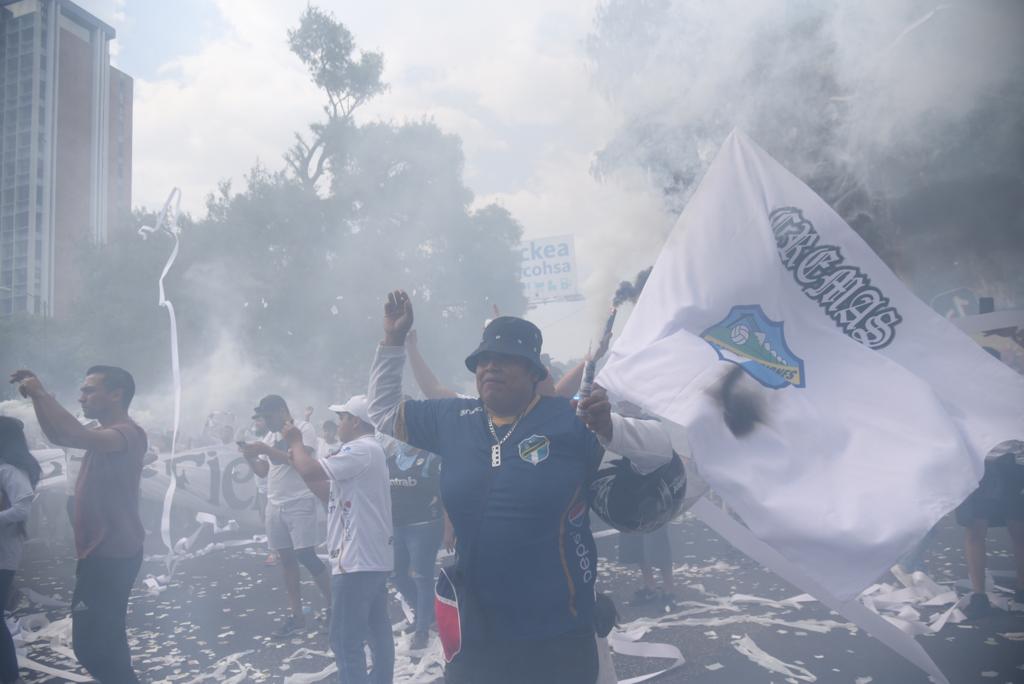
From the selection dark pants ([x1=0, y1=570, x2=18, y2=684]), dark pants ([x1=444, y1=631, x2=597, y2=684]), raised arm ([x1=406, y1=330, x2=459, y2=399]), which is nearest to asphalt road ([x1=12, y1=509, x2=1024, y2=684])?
dark pants ([x1=0, y1=570, x2=18, y2=684])

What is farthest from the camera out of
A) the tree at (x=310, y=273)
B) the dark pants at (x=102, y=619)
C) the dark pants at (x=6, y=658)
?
the tree at (x=310, y=273)

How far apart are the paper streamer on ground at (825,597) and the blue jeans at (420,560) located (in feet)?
9.85

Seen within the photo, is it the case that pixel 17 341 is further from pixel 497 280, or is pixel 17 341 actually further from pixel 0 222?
pixel 497 280

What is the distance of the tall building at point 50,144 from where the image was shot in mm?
17219

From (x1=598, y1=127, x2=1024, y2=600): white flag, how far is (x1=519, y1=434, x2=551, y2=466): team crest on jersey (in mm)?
632

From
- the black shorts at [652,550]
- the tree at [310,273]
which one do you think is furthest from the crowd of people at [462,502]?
the tree at [310,273]

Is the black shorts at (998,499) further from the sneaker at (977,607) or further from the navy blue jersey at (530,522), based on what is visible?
the navy blue jersey at (530,522)

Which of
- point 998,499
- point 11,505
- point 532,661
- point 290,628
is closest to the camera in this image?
point 532,661

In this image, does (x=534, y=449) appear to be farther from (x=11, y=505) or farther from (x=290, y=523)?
(x=290, y=523)

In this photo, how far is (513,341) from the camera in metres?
2.66

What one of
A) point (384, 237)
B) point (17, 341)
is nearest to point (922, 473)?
point (384, 237)

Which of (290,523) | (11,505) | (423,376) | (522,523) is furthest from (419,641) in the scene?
(522,523)

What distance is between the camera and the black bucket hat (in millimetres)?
2637

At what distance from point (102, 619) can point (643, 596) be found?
4.37 m
